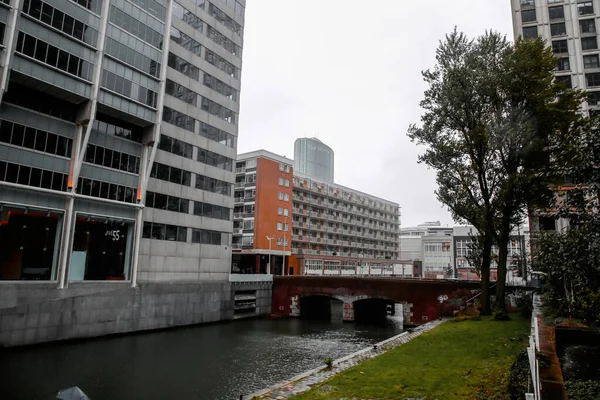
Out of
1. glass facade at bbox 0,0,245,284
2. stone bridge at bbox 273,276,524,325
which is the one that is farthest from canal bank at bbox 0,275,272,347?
stone bridge at bbox 273,276,524,325

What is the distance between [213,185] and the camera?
51375mm

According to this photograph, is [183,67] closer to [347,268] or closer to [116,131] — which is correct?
[116,131]

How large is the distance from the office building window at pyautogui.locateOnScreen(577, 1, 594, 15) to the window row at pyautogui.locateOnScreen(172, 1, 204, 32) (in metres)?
55.1

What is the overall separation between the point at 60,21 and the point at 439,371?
122ft

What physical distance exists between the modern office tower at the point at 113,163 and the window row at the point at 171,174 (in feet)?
0.39

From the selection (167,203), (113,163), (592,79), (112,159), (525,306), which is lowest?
(525,306)

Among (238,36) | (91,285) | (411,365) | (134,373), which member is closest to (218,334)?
(91,285)

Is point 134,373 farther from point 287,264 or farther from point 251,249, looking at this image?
point 287,264

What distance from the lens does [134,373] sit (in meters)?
25.6

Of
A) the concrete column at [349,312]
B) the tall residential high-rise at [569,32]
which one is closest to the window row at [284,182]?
the concrete column at [349,312]

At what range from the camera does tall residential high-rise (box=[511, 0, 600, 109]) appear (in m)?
59.2

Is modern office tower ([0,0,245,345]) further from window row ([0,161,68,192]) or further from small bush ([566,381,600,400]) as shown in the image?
small bush ([566,381,600,400])

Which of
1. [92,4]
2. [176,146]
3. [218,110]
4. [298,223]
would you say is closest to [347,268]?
[298,223]

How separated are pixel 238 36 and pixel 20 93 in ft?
102
